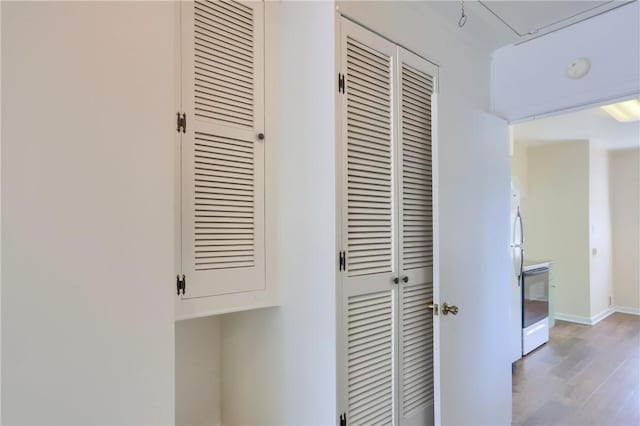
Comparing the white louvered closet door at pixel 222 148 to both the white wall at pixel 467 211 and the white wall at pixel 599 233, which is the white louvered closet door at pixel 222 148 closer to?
the white wall at pixel 467 211

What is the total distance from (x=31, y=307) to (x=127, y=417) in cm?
48

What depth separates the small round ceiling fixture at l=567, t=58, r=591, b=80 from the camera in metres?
2.12

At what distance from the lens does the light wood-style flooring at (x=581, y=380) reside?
9.29ft

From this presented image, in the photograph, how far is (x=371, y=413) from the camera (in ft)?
5.48

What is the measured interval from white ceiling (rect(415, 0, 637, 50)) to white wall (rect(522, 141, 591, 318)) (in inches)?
156

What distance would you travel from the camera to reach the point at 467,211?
212cm

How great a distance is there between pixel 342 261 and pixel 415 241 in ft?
1.96

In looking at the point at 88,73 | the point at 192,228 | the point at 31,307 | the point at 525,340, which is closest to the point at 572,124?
the point at 525,340

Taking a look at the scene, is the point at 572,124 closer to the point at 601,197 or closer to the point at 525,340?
the point at 601,197

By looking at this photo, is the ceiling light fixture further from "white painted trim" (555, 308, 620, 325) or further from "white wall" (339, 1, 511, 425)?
"white painted trim" (555, 308, 620, 325)

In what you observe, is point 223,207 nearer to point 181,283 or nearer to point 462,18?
point 181,283

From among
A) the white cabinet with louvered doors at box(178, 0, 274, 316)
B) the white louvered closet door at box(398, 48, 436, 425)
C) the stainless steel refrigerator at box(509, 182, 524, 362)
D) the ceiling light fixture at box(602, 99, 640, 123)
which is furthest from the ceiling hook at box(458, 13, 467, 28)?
the ceiling light fixture at box(602, 99, 640, 123)

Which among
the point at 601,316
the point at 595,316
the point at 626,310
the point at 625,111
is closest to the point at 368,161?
the point at 625,111

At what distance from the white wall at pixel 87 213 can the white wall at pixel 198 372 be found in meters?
0.73
